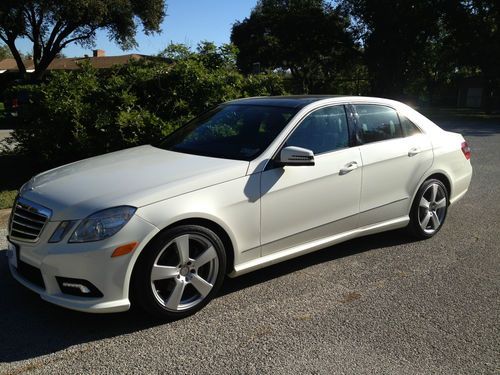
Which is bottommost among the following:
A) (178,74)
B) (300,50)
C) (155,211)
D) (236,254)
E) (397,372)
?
(397,372)

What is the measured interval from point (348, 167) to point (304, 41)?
3311 centimetres

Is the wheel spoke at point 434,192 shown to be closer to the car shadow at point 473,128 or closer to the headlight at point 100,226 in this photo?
the headlight at point 100,226

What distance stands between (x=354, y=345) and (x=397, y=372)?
1.18 ft

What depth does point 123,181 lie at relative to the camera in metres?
3.70

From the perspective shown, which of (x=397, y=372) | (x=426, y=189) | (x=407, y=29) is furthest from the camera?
(x=407, y=29)

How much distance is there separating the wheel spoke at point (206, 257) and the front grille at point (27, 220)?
41.8 inches

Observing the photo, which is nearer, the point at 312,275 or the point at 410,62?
the point at 312,275

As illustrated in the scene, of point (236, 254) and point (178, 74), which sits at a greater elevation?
point (178, 74)

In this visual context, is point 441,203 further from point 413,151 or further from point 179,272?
point 179,272

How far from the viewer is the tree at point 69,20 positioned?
25688mm

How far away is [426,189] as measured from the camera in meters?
5.32

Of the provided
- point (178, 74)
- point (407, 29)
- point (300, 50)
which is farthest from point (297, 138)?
point (300, 50)

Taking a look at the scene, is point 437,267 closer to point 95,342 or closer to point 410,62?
point 95,342

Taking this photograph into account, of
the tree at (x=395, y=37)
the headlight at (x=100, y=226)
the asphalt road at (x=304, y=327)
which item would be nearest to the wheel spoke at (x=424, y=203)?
the asphalt road at (x=304, y=327)
